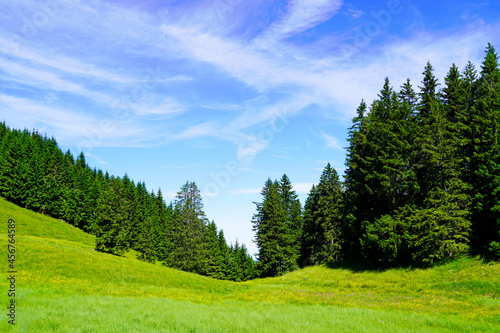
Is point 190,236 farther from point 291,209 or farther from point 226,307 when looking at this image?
point 226,307

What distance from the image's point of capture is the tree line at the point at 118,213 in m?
56.1

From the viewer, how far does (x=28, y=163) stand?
75.8 meters

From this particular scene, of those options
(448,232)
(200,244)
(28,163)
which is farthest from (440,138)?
(28,163)

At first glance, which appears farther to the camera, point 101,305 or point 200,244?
point 200,244

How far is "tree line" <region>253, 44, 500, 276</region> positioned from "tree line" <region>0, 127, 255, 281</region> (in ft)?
104

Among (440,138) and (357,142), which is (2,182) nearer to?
(357,142)

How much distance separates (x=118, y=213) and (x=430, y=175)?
5188cm

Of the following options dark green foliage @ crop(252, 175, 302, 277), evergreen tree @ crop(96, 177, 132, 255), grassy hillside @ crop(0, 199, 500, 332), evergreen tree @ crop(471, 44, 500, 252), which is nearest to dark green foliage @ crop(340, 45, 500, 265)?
evergreen tree @ crop(471, 44, 500, 252)

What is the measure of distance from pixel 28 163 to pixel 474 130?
309 ft

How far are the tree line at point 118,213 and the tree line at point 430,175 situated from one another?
31.7 m

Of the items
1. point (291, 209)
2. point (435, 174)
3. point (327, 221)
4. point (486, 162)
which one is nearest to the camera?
point (486, 162)

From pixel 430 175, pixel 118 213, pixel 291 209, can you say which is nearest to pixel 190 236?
pixel 118 213

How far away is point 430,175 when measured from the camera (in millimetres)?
33156

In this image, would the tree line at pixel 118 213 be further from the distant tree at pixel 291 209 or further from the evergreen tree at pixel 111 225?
the distant tree at pixel 291 209
